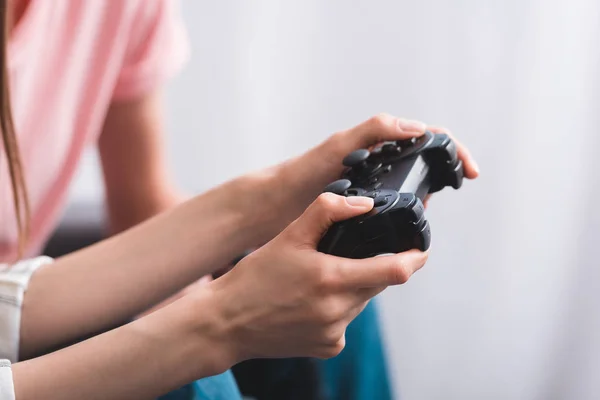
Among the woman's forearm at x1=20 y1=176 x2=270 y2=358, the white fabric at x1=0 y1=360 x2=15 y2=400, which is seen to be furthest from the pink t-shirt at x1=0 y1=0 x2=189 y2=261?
the white fabric at x1=0 y1=360 x2=15 y2=400

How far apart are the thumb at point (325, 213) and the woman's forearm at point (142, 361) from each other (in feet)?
0.26

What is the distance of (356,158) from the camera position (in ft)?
1.55

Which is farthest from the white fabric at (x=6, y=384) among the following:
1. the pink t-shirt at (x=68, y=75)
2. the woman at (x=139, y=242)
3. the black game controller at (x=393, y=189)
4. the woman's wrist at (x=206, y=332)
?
the pink t-shirt at (x=68, y=75)

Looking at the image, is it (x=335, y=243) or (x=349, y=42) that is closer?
(x=335, y=243)

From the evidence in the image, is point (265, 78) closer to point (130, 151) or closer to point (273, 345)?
point (130, 151)

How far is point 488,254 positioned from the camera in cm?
92

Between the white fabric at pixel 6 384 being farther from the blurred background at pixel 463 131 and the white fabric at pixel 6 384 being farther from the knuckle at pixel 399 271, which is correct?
the blurred background at pixel 463 131

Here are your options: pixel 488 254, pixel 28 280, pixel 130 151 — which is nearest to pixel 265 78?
pixel 130 151

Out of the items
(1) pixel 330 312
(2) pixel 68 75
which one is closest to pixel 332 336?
(1) pixel 330 312

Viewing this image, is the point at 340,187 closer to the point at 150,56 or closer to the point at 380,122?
the point at 380,122

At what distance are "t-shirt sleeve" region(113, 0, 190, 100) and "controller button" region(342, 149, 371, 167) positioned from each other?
39 cm

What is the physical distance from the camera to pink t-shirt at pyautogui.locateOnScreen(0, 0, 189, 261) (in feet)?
2.37

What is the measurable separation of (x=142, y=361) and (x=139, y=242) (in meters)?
0.15

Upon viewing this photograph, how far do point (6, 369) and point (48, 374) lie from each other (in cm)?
3
